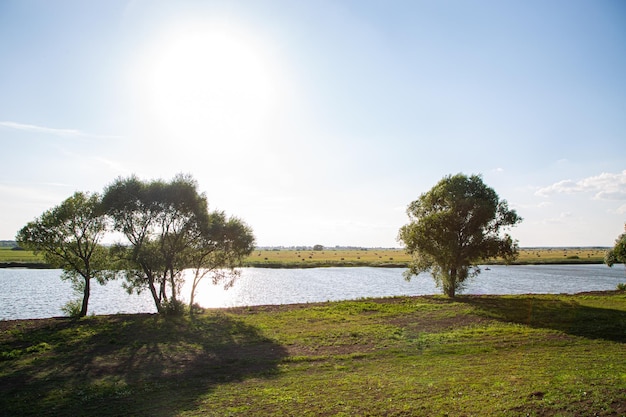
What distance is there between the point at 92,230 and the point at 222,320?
55.6 feet

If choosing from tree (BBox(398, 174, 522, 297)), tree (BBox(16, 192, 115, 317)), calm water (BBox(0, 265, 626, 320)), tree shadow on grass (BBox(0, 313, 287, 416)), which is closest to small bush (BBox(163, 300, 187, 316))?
tree shadow on grass (BBox(0, 313, 287, 416))

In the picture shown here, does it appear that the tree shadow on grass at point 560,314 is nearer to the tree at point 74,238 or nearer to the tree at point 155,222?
the tree at point 155,222

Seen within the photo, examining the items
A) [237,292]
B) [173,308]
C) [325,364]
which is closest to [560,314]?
[325,364]

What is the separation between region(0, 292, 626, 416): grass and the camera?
15.1 meters

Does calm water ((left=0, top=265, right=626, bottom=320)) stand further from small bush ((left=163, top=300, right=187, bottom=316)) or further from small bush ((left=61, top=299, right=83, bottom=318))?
small bush ((left=163, top=300, right=187, bottom=316))

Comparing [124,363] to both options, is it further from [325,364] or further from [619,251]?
[619,251]

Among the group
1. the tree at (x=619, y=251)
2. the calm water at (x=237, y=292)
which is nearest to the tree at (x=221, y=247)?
the calm water at (x=237, y=292)

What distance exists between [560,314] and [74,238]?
46879 millimetres

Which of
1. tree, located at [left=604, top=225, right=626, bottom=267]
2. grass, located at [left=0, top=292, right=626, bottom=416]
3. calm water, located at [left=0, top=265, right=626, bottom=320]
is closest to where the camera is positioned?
grass, located at [left=0, top=292, right=626, bottom=416]

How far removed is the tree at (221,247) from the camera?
41906 mm

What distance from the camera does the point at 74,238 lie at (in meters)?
39.5

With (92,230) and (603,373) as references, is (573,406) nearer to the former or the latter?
(603,373)

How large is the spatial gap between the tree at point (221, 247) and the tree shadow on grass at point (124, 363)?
27.5 ft

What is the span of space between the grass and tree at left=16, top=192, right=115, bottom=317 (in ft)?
19.6
